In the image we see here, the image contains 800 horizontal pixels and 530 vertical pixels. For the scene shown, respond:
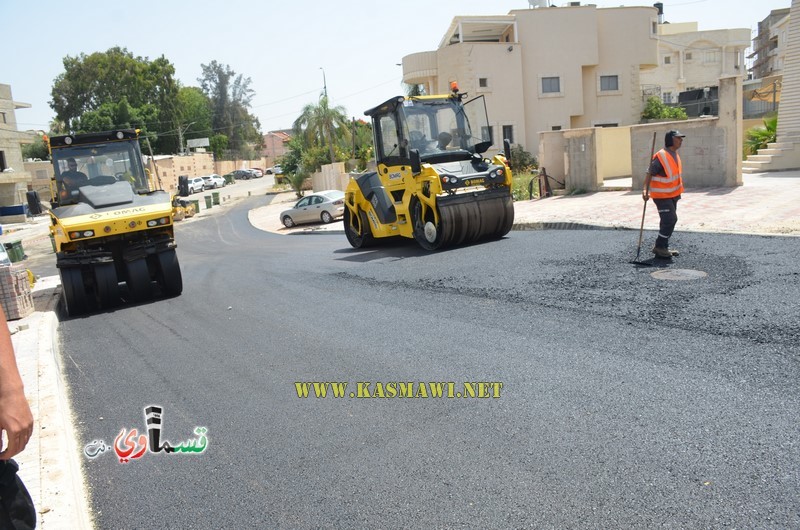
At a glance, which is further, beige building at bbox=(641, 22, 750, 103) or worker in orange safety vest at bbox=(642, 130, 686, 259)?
beige building at bbox=(641, 22, 750, 103)

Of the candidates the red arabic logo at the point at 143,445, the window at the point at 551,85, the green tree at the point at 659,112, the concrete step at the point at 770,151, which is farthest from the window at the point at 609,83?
the red arabic logo at the point at 143,445

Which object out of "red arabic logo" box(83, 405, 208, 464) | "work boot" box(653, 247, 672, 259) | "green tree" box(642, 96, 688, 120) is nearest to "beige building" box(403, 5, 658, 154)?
"green tree" box(642, 96, 688, 120)

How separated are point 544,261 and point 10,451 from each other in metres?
8.73

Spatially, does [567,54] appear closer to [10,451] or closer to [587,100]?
[587,100]

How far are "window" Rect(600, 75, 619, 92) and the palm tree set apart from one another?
18.7 metres

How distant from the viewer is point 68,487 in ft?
13.7

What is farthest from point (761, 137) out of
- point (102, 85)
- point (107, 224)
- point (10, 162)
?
point (102, 85)

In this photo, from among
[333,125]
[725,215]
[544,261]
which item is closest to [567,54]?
[333,125]

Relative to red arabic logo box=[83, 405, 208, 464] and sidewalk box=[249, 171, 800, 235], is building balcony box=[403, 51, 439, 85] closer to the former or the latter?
sidewalk box=[249, 171, 800, 235]

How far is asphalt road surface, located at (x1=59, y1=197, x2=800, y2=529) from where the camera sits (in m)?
3.70

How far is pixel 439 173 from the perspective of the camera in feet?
40.3

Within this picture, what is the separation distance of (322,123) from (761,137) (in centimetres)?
3160

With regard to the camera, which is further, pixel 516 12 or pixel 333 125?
pixel 333 125

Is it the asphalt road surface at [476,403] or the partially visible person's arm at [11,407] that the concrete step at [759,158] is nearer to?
the asphalt road surface at [476,403]
